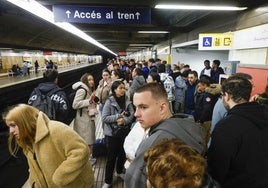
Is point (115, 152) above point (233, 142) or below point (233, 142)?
below

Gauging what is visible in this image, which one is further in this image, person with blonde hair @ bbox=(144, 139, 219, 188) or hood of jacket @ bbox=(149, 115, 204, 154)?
hood of jacket @ bbox=(149, 115, 204, 154)

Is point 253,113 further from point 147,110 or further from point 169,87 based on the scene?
point 169,87

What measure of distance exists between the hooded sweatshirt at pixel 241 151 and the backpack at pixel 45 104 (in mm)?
2326

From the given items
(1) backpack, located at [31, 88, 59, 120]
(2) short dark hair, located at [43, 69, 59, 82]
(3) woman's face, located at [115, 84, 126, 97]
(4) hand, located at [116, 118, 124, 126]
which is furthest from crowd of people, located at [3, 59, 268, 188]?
(2) short dark hair, located at [43, 69, 59, 82]

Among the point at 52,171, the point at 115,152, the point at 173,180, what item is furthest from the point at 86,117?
the point at 173,180

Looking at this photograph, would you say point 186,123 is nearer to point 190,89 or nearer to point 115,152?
point 115,152

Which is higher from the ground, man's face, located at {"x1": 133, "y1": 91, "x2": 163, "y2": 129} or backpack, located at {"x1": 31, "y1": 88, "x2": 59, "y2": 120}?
man's face, located at {"x1": 133, "y1": 91, "x2": 163, "y2": 129}

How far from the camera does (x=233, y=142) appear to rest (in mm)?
1323

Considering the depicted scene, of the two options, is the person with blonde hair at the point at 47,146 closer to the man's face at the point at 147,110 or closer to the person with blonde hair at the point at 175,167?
the man's face at the point at 147,110

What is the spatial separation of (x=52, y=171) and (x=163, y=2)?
12.6 ft

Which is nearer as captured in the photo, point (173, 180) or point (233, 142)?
point (173, 180)

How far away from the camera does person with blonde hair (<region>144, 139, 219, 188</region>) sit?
0.80 m

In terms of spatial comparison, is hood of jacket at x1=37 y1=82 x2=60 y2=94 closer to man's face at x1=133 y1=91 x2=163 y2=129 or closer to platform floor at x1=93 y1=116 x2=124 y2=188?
platform floor at x1=93 y1=116 x2=124 y2=188

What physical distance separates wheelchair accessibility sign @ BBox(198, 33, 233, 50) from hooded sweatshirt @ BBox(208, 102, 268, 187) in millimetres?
4149
